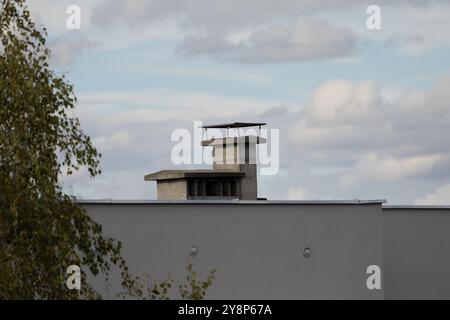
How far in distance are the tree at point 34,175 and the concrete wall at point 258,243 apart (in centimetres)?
1287

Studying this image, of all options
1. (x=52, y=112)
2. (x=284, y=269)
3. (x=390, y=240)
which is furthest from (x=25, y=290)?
(x=390, y=240)

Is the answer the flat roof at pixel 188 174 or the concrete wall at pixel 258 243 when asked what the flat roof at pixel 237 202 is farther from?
the flat roof at pixel 188 174

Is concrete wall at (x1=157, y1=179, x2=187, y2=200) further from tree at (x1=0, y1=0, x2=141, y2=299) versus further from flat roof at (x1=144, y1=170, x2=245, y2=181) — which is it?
tree at (x1=0, y1=0, x2=141, y2=299)

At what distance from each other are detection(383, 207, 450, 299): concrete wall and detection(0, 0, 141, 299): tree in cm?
2360

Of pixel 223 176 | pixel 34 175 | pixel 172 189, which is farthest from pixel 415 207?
pixel 34 175

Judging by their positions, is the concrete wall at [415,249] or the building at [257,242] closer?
the building at [257,242]

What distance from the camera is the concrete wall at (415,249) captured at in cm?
4594

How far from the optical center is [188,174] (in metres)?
48.4

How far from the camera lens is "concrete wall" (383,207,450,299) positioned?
151 ft

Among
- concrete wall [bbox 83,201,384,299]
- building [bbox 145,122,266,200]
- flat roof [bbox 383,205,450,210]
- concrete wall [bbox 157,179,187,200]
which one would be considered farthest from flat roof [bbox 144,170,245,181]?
concrete wall [bbox 83,201,384,299]

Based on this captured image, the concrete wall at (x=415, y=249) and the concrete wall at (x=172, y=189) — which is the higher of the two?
the concrete wall at (x=172, y=189)

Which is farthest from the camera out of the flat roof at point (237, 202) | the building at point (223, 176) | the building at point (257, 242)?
the building at point (223, 176)

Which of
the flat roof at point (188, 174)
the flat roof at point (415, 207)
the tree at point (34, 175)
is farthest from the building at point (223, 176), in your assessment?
the tree at point (34, 175)
